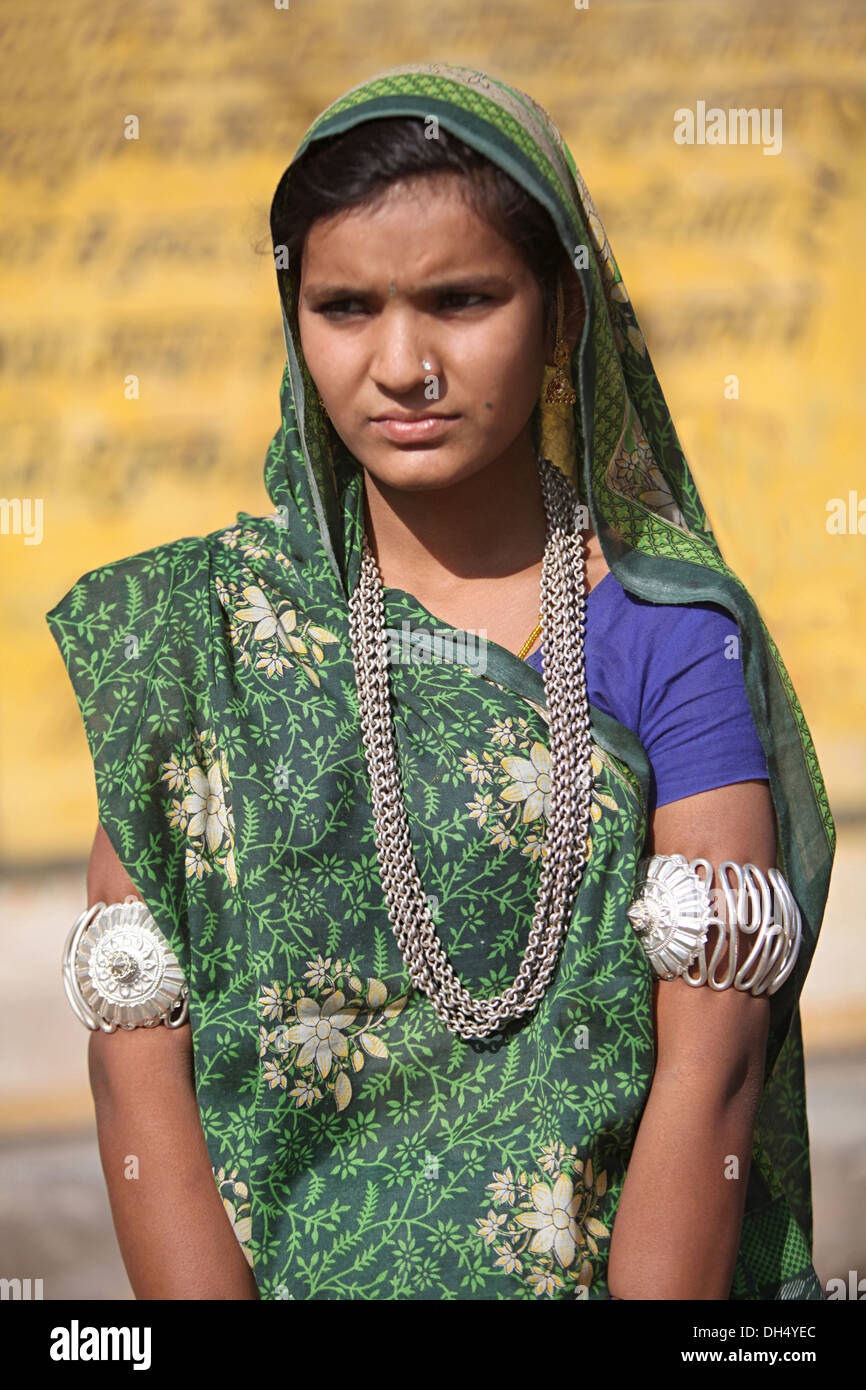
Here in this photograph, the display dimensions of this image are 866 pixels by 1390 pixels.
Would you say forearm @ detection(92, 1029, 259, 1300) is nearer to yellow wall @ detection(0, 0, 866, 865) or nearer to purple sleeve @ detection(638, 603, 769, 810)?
purple sleeve @ detection(638, 603, 769, 810)

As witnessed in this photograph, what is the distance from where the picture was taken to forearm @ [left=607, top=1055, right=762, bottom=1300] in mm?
1160

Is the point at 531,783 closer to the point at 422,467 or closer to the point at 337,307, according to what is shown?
the point at 422,467

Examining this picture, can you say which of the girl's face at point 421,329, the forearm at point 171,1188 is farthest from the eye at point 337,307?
the forearm at point 171,1188

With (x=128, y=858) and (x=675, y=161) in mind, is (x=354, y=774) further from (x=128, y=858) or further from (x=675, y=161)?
(x=675, y=161)

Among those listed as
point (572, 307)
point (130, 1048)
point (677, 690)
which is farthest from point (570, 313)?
point (130, 1048)

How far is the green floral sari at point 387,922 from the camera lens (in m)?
1.16

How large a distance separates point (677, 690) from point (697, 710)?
0.03 metres

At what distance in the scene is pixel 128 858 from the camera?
1158mm

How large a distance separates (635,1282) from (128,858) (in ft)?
1.87

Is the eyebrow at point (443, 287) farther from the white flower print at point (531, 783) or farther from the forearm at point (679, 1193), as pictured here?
the forearm at point (679, 1193)

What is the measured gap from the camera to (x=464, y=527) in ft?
4.17

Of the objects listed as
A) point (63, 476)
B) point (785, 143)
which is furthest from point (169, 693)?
point (785, 143)

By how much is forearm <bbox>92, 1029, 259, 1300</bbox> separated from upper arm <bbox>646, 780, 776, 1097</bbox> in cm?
41

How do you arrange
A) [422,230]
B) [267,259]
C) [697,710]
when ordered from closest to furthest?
[422,230], [697,710], [267,259]
